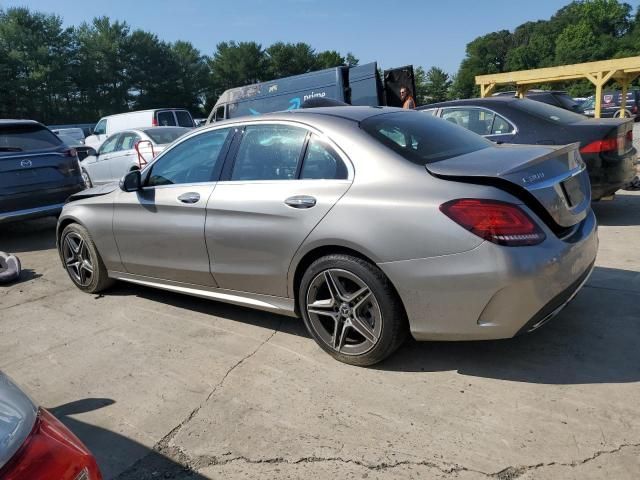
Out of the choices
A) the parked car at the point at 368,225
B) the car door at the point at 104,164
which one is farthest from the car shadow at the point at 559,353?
the car door at the point at 104,164

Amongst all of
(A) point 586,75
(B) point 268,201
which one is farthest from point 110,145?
(A) point 586,75

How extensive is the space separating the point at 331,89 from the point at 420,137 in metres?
10.9

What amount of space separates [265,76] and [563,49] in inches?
1955

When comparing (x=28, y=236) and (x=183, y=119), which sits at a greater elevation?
Answer: (x=183, y=119)

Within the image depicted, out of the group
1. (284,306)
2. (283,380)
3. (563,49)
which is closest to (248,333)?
(284,306)

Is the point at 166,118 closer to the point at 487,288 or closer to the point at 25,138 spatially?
the point at 25,138

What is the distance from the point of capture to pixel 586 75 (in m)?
13.5

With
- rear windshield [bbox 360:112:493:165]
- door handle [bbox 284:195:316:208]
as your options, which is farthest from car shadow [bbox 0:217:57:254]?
rear windshield [bbox 360:112:493:165]

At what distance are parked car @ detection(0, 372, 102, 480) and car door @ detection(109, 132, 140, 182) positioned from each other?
32.7ft

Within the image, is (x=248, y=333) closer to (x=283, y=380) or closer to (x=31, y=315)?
(x=283, y=380)

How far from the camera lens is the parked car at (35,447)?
150 cm

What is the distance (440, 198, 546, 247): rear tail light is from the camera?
2693 mm

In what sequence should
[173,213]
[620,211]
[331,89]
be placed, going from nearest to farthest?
[173,213]
[620,211]
[331,89]

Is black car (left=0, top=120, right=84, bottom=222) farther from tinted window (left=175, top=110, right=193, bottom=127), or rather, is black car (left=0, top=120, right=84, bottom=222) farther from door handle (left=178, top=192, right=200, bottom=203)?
tinted window (left=175, top=110, right=193, bottom=127)
